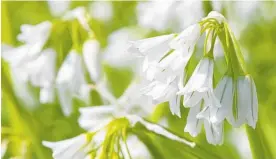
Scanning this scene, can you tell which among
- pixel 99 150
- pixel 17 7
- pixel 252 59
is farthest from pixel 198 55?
pixel 17 7

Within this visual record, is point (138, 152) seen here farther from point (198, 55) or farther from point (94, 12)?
point (94, 12)

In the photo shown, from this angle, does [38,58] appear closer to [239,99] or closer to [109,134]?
[109,134]

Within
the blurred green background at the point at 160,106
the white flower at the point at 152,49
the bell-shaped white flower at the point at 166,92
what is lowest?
the blurred green background at the point at 160,106

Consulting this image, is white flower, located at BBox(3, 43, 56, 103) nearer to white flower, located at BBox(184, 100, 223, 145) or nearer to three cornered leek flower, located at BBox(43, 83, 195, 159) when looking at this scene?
three cornered leek flower, located at BBox(43, 83, 195, 159)

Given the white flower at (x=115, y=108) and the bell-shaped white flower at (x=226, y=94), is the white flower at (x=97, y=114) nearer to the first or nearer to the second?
the white flower at (x=115, y=108)

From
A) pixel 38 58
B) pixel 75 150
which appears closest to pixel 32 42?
pixel 38 58

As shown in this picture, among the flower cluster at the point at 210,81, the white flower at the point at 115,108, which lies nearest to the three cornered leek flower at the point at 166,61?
the flower cluster at the point at 210,81
